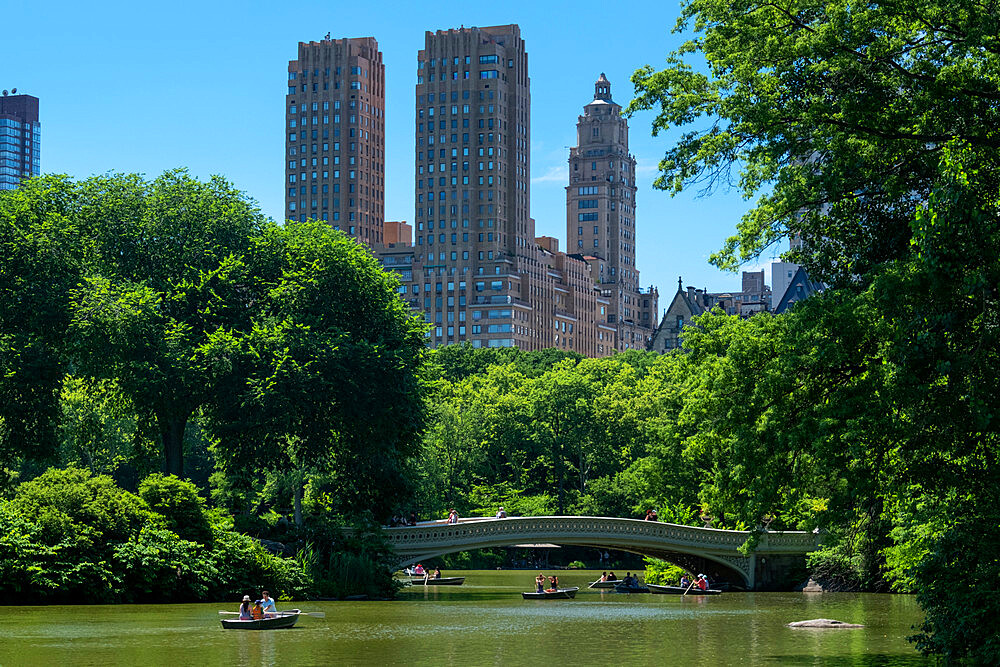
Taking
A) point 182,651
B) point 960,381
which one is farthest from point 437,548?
point 960,381

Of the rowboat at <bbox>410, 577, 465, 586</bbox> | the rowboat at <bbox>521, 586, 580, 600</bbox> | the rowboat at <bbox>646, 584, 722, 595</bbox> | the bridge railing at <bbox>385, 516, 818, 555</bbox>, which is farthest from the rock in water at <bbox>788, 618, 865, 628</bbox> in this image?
the rowboat at <bbox>410, 577, 465, 586</bbox>

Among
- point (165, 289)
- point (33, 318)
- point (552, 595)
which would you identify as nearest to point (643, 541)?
point (552, 595)

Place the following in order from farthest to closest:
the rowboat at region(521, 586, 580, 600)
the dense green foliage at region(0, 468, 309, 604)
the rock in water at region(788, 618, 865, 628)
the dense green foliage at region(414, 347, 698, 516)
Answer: the dense green foliage at region(414, 347, 698, 516) → the rowboat at region(521, 586, 580, 600) → the dense green foliage at region(0, 468, 309, 604) → the rock in water at region(788, 618, 865, 628)

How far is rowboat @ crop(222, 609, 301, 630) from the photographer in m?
40.2

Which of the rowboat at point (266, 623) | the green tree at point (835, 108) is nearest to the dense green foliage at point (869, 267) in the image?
the green tree at point (835, 108)

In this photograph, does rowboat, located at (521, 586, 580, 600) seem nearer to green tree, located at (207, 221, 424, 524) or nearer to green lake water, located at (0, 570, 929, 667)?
green lake water, located at (0, 570, 929, 667)

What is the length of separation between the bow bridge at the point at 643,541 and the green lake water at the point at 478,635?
552cm

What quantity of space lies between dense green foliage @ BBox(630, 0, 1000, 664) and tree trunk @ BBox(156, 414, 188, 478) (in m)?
34.5

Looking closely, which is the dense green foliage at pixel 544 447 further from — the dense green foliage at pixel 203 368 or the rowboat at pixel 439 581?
the dense green foliage at pixel 203 368

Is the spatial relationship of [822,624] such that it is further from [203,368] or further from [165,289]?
[165,289]

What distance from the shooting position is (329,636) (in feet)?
127

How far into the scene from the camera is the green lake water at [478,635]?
3256 cm

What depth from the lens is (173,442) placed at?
203 ft

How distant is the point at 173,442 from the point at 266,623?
2293 cm
